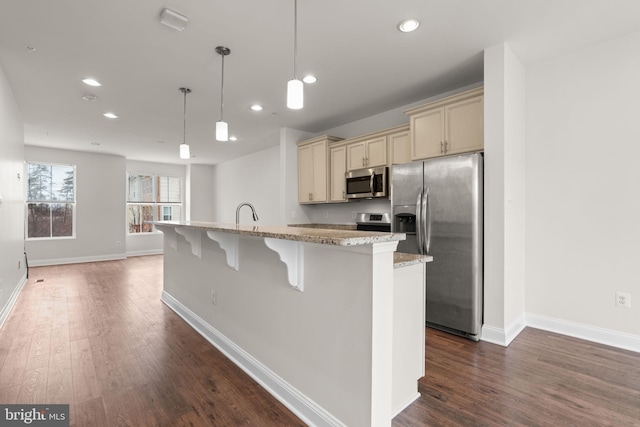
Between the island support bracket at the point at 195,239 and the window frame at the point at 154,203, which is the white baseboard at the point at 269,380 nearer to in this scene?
the island support bracket at the point at 195,239

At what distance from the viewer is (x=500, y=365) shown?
2.27m

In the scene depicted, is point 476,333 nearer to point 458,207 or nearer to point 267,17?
point 458,207

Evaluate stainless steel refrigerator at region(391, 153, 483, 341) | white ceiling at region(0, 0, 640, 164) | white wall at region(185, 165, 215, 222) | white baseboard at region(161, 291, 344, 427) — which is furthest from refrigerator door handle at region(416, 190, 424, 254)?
white wall at region(185, 165, 215, 222)

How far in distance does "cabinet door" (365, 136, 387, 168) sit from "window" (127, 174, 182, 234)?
683 centimetres

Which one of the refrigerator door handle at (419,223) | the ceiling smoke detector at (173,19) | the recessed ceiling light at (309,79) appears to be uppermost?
the recessed ceiling light at (309,79)

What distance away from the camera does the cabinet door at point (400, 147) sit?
12.4ft

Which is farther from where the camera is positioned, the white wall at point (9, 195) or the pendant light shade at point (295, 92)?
the white wall at point (9, 195)

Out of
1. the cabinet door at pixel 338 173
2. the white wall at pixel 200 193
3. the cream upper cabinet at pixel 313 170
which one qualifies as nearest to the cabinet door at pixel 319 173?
the cream upper cabinet at pixel 313 170

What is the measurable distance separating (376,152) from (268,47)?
2.01 metres

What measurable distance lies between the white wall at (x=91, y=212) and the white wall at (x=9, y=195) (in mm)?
2487

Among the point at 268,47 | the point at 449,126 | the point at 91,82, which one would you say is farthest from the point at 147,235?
the point at 449,126

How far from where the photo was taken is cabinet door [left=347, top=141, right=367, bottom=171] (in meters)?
4.33

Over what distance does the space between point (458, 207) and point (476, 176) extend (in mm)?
316
